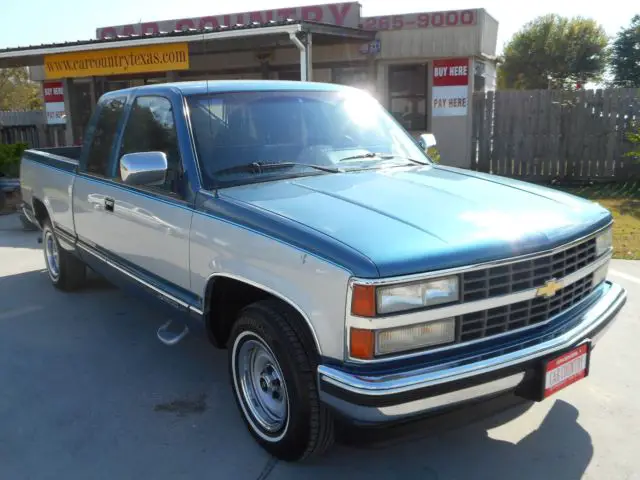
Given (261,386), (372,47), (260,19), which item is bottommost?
(261,386)

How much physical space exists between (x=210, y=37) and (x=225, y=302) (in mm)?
8931

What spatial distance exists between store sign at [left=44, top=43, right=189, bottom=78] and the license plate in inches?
428

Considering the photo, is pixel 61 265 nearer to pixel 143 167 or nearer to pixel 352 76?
pixel 143 167

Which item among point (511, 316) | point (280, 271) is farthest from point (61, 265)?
point (511, 316)

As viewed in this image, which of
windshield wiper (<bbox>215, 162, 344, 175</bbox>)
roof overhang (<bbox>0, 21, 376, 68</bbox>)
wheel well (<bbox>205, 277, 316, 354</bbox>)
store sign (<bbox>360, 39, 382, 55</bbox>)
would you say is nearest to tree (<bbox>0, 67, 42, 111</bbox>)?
roof overhang (<bbox>0, 21, 376, 68</bbox>)

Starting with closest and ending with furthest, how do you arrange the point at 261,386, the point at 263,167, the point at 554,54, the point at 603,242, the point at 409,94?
the point at 261,386, the point at 603,242, the point at 263,167, the point at 409,94, the point at 554,54

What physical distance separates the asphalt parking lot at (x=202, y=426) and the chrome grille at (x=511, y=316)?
1.38 ft

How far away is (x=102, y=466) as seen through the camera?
3164 millimetres

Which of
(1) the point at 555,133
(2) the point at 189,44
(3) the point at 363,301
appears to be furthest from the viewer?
(2) the point at 189,44

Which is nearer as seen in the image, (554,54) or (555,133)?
(555,133)

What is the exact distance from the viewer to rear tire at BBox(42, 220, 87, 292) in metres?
5.99

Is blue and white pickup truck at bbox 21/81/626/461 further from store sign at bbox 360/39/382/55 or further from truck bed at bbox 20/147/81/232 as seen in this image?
store sign at bbox 360/39/382/55

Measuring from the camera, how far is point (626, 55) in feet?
141

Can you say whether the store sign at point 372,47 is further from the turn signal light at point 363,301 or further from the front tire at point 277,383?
the turn signal light at point 363,301
